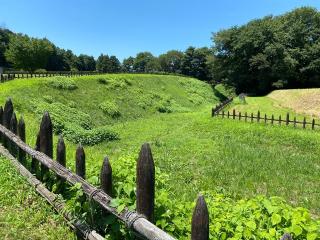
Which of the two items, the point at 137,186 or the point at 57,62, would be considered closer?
the point at 137,186

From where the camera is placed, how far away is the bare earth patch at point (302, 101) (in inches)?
1176

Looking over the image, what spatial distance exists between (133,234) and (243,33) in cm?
5688

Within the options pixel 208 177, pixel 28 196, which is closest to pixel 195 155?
pixel 208 177

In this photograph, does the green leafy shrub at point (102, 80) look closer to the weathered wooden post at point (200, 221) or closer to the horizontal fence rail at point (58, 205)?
the horizontal fence rail at point (58, 205)

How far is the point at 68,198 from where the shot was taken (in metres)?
5.69

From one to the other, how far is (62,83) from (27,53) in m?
48.3

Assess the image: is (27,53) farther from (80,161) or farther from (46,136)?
(80,161)

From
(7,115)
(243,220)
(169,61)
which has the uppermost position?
(169,61)

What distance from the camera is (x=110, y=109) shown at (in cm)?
3184

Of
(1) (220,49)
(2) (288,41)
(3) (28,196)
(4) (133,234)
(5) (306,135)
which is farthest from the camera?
(1) (220,49)

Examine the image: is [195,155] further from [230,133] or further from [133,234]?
[133,234]

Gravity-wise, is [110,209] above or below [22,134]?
below

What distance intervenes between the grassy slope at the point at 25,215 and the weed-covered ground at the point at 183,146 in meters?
0.87

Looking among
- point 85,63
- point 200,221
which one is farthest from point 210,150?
point 85,63
